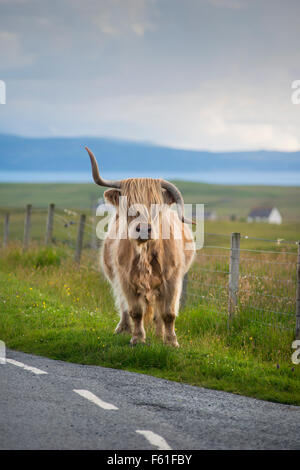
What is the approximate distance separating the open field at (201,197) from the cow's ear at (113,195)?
13496cm

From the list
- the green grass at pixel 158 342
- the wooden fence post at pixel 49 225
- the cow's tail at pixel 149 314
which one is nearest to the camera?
the green grass at pixel 158 342

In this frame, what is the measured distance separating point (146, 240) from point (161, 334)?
181 centimetres

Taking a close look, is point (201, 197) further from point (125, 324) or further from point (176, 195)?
point (176, 195)

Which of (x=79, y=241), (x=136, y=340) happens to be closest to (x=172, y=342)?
(x=136, y=340)

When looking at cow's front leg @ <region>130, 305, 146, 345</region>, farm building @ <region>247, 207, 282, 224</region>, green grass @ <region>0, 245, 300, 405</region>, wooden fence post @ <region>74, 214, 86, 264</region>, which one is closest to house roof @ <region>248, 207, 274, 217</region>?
farm building @ <region>247, 207, 282, 224</region>

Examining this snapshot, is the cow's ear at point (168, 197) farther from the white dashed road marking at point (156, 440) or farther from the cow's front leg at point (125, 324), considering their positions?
the white dashed road marking at point (156, 440)

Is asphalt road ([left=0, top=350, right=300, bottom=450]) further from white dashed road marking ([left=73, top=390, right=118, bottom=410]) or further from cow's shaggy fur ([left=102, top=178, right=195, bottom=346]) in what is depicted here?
cow's shaggy fur ([left=102, top=178, right=195, bottom=346])

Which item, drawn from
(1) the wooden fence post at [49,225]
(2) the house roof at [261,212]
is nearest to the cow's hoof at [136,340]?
(1) the wooden fence post at [49,225]

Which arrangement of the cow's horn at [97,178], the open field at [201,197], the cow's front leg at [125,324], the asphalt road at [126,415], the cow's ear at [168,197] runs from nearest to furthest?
1. the asphalt road at [126,415]
2. the cow's horn at [97,178]
3. the cow's ear at [168,197]
4. the cow's front leg at [125,324]
5. the open field at [201,197]

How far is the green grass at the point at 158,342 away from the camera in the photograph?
21.7 ft

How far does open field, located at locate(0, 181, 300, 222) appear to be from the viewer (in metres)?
156

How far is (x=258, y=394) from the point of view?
6133 millimetres

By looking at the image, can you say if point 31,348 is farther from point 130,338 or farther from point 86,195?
point 86,195
